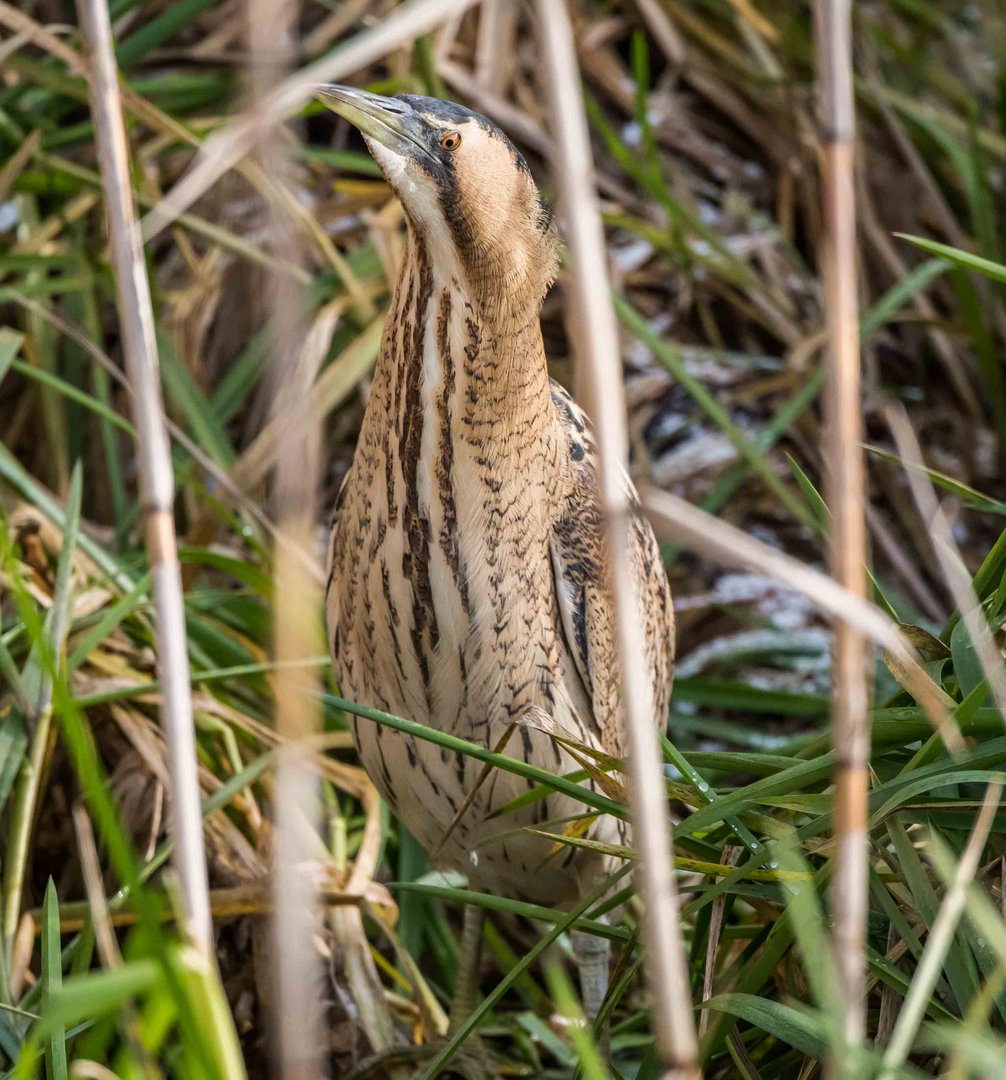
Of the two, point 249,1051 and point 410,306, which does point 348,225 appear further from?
point 249,1051

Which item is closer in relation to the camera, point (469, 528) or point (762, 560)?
point (762, 560)

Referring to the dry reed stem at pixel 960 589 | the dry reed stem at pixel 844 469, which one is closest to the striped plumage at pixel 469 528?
the dry reed stem at pixel 960 589

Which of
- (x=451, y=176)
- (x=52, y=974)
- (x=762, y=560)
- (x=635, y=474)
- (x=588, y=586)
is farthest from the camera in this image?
(x=635, y=474)

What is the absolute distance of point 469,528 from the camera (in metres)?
1.42

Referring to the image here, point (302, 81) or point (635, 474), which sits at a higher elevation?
point (302, 81)

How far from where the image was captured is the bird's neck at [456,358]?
4.37ft

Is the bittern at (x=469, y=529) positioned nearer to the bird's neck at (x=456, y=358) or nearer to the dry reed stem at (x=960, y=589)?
the bird's neck at (x=456, y=358)

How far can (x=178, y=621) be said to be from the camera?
83cm

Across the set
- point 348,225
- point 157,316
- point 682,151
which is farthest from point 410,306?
point 682,151

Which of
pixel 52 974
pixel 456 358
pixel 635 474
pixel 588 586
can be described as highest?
pixel 456 358

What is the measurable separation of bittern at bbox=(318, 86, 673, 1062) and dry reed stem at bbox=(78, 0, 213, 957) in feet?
1.37

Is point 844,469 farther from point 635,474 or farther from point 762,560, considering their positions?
point 635,474

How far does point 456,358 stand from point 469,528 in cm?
17

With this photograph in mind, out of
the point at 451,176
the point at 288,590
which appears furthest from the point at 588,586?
the point at 288,590
